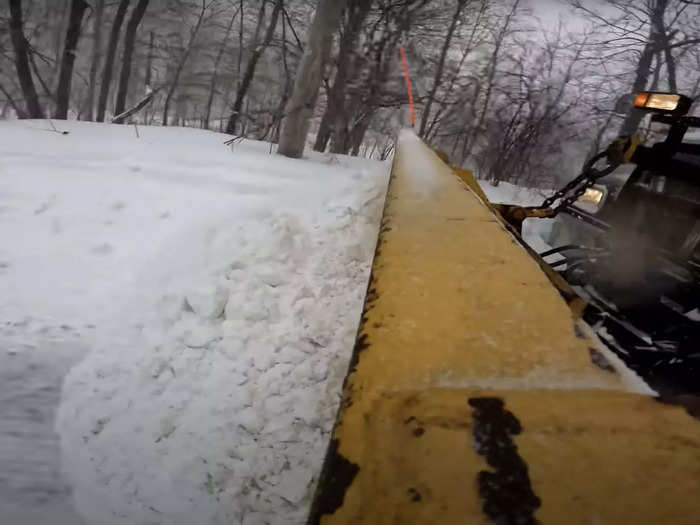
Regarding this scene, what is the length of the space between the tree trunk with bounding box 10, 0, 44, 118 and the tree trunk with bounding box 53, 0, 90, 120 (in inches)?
57.8

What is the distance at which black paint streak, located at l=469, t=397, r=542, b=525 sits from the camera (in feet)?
1.56

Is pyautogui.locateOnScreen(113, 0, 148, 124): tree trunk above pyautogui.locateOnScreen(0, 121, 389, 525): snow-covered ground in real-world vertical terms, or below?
above

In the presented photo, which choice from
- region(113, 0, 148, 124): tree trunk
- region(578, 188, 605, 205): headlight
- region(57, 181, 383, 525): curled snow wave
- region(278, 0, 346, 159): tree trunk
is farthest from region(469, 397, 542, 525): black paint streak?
region(113, 0, 148, 124): tree trunk

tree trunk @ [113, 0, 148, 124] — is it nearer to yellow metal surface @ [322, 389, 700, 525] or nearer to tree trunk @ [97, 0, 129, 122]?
tree trunk @ [97, 0, 129, 122]

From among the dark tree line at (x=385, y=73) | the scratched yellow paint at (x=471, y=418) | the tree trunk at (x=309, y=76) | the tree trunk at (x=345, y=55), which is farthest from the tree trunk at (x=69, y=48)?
the scratched yellow paint at (x=471, y=418)

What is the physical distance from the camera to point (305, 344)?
264 centimetres

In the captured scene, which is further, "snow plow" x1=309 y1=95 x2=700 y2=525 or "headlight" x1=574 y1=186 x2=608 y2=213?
"headlight" x1=574 y1=186 x2=608 y2=213

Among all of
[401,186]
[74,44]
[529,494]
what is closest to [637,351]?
[401,186]

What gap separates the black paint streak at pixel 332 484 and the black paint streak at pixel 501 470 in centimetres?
16

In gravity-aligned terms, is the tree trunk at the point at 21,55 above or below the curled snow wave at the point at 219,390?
above

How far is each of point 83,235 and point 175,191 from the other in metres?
1.19

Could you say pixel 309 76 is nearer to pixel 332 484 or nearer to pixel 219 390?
pixel 219 390

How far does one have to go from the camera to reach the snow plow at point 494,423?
493mm

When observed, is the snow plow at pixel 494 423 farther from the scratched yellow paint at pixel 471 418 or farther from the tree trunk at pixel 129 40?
the tree trunk at pixel 129 40
